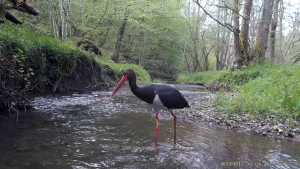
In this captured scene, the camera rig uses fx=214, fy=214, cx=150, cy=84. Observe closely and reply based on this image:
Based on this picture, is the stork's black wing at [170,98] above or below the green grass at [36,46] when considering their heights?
below

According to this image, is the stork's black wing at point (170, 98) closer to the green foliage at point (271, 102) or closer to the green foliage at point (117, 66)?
the green foliage at point (271, 102)

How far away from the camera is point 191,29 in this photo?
32.2m

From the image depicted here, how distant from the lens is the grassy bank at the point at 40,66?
444 centimetres

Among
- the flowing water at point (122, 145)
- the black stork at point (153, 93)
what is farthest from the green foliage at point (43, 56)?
the black stork at point (153, 93)

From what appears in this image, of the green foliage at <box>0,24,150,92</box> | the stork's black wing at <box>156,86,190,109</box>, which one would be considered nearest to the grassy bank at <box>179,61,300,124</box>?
the stork's black wing at <box>156,86,190,109</box>

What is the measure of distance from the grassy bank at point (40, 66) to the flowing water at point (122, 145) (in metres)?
0.90

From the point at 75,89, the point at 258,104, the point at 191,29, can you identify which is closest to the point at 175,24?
the point at 191,29

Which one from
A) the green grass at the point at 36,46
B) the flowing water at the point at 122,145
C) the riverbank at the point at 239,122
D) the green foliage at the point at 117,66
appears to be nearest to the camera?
the flowing water at the point at 122,145

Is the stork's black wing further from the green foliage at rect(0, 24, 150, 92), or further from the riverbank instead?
the green foliage at rect(0, 24, 150, 92)

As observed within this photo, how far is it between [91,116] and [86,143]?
1814 mm

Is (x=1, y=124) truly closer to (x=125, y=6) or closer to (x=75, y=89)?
(x=75, y=89)

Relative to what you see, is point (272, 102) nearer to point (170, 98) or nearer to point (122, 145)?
point (170, 98)

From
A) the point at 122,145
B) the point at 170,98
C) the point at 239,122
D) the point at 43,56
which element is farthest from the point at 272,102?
the point at 43,56

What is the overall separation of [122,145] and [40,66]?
4.51 meters
